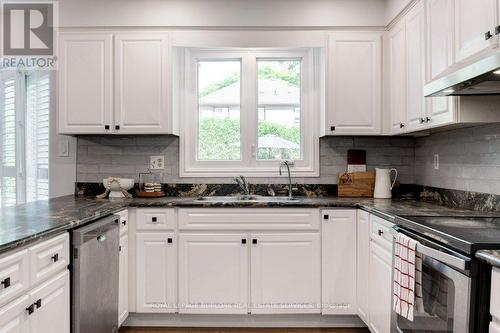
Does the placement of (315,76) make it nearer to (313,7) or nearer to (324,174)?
(313,7)

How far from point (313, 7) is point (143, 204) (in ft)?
6.56

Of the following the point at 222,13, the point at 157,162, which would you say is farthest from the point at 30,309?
the point at 222,13

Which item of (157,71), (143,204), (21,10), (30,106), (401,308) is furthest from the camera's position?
(30,106)

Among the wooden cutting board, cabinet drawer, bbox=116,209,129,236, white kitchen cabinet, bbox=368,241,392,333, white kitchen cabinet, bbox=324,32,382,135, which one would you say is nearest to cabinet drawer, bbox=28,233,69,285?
cabinet drawer, bbox=116,209,129,236

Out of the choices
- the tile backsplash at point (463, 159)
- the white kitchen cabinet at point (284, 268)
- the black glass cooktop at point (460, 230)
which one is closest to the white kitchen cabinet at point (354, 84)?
the tile backsplash at point (463, 159)

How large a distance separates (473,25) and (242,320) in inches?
91.0

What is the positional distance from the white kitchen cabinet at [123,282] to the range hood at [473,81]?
2080mm

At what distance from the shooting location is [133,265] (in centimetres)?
254

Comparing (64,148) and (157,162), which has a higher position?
(64,148)

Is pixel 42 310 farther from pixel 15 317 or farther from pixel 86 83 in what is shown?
pixel 86 83

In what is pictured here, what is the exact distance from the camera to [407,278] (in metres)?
1.67

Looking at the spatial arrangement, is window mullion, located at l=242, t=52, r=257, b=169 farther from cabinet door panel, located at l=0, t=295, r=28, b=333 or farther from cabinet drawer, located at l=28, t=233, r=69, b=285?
cabinet door panel, located at l=0, t=295, r=28, b=333

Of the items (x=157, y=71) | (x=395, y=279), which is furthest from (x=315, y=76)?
(x=395, y=279)

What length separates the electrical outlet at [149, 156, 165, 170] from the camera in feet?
10.2
